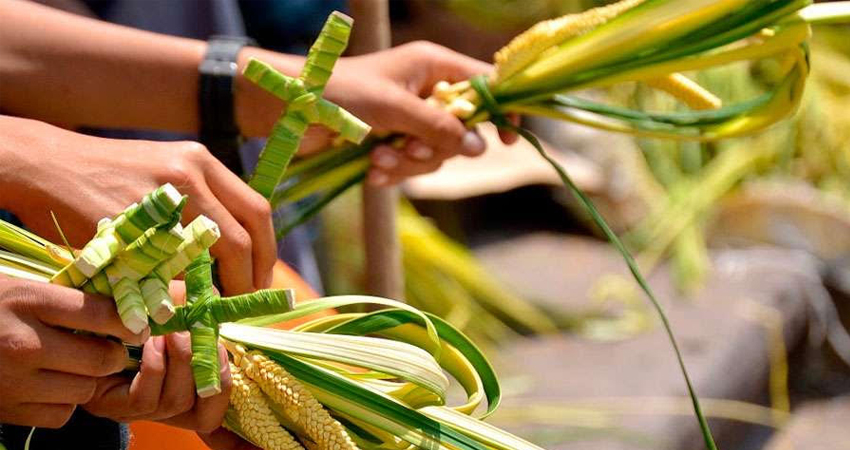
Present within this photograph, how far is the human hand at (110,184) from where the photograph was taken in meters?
0.68

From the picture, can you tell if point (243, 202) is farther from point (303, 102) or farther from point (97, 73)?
point (97, 73)

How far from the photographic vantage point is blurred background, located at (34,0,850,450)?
→ 5.77 ft

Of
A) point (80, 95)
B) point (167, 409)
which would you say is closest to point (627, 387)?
point (80, 95)

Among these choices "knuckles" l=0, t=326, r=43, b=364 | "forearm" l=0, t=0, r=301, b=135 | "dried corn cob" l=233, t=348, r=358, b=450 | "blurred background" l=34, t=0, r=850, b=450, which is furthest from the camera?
"blurred background" l=34, t=0, r=850, b=450

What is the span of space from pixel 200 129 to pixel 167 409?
44cm

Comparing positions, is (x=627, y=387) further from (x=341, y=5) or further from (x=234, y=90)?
(x=234, y=90)

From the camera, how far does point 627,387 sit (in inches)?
68.1

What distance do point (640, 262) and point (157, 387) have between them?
5.62 ft

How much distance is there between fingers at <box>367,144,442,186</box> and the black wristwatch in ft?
0.44

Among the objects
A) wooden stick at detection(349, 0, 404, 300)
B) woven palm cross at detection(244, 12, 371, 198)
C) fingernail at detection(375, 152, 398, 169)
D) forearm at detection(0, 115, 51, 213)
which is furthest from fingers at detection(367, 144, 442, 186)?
forearm at detection(0, 115, 51, 213)

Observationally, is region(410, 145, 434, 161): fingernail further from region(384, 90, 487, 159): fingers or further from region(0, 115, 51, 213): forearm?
region(0, 115, 51, 213): forearm

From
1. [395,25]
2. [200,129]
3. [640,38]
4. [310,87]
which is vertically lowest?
[310,87]

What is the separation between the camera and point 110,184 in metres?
0.69

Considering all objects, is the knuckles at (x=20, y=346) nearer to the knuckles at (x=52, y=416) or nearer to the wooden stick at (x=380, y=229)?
the knuckles at (x=52, y=416)
